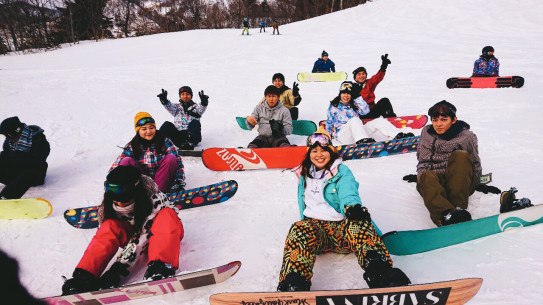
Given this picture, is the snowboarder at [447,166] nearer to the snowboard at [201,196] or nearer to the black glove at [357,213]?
the black glove at [357,213]

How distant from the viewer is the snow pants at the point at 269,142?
15.7 ft

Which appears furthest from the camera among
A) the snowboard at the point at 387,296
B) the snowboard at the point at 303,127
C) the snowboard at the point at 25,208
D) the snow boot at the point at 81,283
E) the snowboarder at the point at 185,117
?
the snowboard at the point at 303,127

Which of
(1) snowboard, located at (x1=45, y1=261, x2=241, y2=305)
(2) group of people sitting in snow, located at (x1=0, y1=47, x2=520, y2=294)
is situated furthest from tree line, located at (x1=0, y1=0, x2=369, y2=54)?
(1) snowboard, located at (x1=45, y1=261, x2=241, y2=305)

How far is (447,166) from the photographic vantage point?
2.95m

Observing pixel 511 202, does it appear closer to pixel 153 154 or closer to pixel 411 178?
pixel 411 178

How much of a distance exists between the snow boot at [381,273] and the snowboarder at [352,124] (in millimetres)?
3013

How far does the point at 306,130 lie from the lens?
6.11 metres

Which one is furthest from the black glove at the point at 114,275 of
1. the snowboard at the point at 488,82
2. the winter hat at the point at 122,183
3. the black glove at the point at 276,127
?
the snowboard at the point at 488,82

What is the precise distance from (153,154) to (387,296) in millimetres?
2886

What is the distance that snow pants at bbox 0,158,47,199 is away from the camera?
3830mm

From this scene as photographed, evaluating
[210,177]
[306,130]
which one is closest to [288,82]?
[306,130]

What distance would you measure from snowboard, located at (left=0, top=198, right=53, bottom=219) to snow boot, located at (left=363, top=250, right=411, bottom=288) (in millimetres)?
3392

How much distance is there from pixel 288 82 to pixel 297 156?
6.31 m

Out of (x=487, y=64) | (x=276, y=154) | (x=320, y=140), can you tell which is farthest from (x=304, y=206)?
(x=487, y=64)
